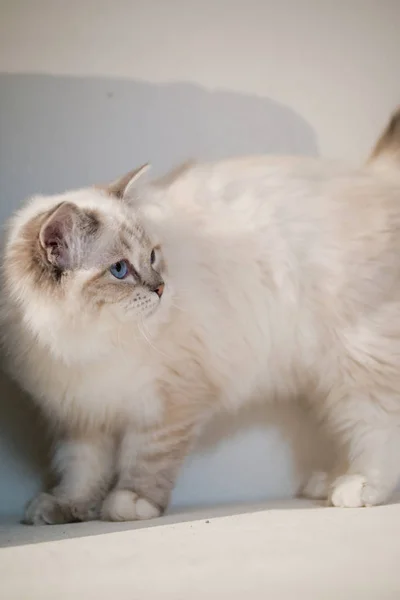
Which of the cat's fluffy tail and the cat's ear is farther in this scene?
the cat's fluffy tail

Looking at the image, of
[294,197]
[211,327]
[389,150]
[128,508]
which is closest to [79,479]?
[128,508]

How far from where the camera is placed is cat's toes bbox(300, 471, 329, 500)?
5.70 ft

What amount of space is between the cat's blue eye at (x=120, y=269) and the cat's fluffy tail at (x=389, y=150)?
2.63ft

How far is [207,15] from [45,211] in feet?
3.29

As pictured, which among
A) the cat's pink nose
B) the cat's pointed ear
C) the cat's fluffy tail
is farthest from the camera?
the cat's fluffy tail

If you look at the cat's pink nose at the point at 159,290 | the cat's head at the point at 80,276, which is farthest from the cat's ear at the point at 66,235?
the cat's pink nose at the point at 159,290

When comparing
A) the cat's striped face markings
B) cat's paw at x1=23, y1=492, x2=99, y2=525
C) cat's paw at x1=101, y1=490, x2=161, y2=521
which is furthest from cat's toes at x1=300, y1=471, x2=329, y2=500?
the cat's striped face markings

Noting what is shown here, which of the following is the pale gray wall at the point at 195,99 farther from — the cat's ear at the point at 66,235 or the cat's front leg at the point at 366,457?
the cat's ear at the point at 66,235

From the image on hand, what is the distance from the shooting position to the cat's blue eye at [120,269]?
4.76 ft

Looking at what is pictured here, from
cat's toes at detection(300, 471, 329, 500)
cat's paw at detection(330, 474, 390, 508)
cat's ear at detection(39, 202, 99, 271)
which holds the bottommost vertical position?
cat's toes at detection(300, 471, 329, 500)

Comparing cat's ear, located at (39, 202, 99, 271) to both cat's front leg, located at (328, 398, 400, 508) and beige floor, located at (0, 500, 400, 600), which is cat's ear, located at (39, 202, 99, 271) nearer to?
beige floor, located at (0, 500, 400, 600)

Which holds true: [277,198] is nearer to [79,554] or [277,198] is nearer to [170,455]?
[170,455]

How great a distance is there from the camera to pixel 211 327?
1662 mm

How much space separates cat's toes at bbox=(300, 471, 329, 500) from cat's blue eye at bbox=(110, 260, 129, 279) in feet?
2.44
